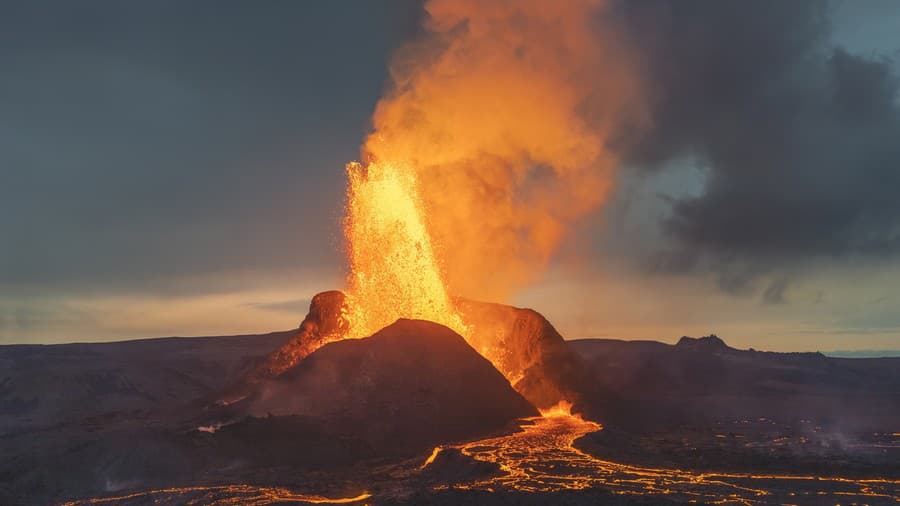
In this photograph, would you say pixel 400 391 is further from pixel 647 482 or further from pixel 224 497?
pixel 647 482

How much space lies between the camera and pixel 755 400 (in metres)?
75.4

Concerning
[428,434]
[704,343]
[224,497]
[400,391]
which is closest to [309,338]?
[400,391]

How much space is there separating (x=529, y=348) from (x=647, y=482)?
30180mm

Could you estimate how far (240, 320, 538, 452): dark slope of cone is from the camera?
46.3 metres

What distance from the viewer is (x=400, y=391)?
162ft

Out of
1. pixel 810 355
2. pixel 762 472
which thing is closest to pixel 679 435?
pixel 762 472

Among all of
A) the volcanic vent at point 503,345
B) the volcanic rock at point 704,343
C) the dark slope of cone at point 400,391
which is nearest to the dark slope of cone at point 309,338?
the volcanic vent at point 503,345

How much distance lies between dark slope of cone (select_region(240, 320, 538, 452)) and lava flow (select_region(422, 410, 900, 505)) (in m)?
5.01

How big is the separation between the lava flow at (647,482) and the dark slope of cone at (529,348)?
Answer: 17297mm

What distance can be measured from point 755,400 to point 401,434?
46.6 meters

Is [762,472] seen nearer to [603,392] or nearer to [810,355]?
[603,392]

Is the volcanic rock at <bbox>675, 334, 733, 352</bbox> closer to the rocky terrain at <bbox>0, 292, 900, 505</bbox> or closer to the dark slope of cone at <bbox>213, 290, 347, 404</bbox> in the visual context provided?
the rocky terrain at <bbox>0, 292, 900, 505</bbox>

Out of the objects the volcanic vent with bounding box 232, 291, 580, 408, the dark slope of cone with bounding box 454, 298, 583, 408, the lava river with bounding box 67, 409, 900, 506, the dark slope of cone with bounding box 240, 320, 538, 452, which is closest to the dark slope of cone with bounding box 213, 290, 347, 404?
the volcanic vent with bounding box 232, 291, 580, 408

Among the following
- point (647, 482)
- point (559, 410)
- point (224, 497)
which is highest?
point (559, 410)
